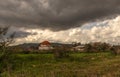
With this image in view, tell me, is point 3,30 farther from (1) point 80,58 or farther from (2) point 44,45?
(2) point 44,45

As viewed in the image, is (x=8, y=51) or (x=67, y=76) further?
(x=67, y=76)

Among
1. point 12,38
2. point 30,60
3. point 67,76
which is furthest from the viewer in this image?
point 30,60

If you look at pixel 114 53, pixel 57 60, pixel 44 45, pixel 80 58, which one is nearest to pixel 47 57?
pixel 57 60

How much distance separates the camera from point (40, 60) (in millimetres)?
69438

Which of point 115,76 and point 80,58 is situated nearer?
point 115,76

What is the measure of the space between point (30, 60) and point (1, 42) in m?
52.1

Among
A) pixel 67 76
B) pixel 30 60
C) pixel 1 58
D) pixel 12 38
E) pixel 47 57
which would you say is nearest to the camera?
pixel 1 58

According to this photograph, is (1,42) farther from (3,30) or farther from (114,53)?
(114,53)

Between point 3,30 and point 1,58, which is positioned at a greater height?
point 3,30

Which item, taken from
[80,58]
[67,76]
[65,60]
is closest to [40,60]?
[65,60]

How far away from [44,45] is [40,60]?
110m

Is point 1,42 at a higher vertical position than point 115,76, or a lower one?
higher

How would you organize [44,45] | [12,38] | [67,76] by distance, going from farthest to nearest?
[44,45], [67,76], [12,38]

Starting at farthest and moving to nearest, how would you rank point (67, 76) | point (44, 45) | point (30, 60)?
point (44, 45), point (30, 60), point (67, 76)
